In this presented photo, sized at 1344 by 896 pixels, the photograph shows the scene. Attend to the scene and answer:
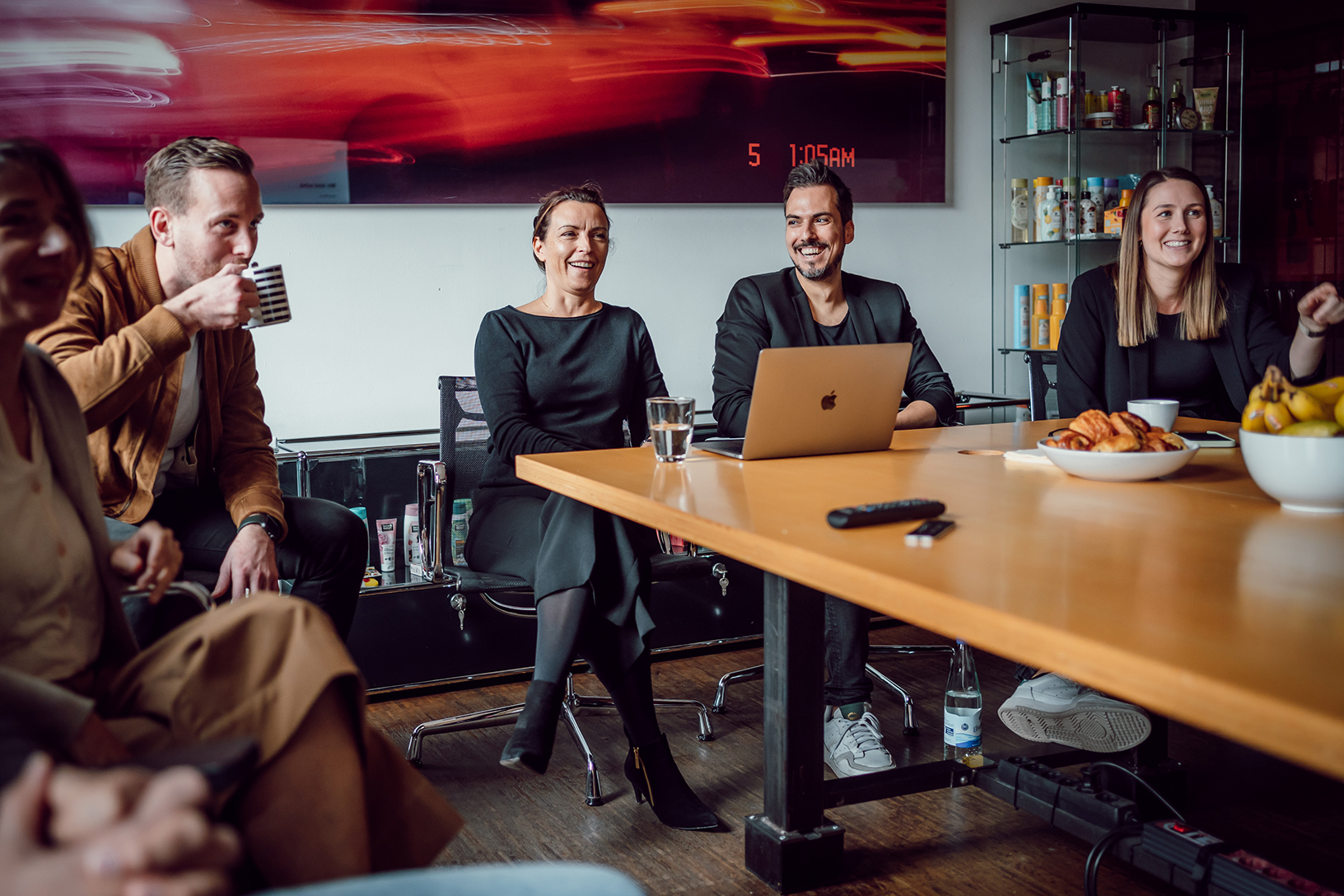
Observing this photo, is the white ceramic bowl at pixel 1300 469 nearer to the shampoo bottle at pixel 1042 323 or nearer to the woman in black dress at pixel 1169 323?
the woman in black dress at pixel 1169 323

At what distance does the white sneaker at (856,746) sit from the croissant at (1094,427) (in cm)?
97

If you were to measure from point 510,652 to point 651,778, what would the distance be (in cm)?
104

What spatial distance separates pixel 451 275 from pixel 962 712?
198cm

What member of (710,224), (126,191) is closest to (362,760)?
(126,191)

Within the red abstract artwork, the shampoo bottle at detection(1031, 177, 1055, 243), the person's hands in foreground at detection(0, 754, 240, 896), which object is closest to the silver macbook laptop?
the person's hands in foreground at detection(0, 754, 240, 896)

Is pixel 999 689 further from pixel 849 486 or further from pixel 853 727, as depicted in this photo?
pixel 849 486

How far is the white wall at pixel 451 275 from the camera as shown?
125 inches

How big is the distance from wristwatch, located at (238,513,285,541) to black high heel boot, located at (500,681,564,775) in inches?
22.5

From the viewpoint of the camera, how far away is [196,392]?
7.07ft

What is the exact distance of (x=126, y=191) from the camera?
2936 millimetres

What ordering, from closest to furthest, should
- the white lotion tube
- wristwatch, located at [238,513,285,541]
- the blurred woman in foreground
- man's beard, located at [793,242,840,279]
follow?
the blurred woman in foreground, wristwatch, located at [238,513,285,541], man's beard, located at [793,242,840,279], the white lotion tube

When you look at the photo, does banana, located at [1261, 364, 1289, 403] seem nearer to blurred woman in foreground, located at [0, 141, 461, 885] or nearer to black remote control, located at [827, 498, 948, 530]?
black remote control, located at [827, 498, 948, 530]

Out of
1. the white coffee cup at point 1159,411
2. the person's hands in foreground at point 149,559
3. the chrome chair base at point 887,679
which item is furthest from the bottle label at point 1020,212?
the person's hands in foreground at point 149,559

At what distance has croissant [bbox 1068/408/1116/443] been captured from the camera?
162 cm
